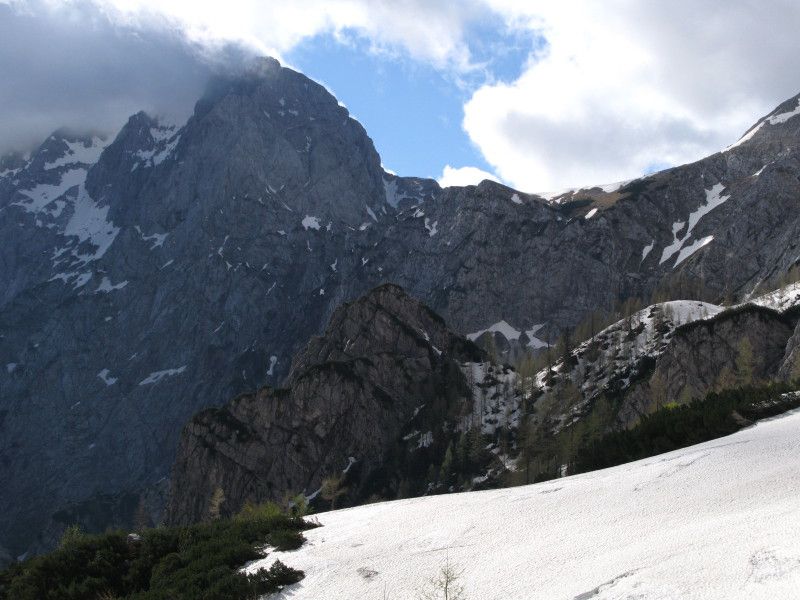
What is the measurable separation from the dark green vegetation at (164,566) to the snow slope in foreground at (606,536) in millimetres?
759

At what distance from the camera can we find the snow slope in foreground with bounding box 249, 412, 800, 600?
9703 mm

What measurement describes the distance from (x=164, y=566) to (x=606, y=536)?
401 inches

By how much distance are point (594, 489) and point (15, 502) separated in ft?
695

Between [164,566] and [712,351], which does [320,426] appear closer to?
[712,351]

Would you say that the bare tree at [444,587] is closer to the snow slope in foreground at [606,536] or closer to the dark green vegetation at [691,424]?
the snow slope in foreground at [606,536]

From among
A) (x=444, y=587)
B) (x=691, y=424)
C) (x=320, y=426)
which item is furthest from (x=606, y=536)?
(x=320, y=426)

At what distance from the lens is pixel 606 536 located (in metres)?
12.6

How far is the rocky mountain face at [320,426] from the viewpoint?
110m

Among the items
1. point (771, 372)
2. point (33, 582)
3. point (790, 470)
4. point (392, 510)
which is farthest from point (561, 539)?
point (771, 372)

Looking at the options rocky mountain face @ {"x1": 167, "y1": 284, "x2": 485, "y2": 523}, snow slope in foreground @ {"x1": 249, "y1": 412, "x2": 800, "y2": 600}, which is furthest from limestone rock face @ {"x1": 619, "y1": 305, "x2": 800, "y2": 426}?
snow slope in foreground @ {"x1": 249, "y1": 412, "x2": 800, "y2": 600}

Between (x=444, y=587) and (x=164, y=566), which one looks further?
(x=164, y=566)

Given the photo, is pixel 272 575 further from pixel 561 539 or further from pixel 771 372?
pixel 771 372

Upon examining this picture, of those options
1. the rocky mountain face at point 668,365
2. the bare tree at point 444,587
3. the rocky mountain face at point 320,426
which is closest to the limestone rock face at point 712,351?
the rocky mountain face at point 668,365

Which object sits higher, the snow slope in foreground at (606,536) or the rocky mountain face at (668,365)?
the rocky mountain face at (668,365)
